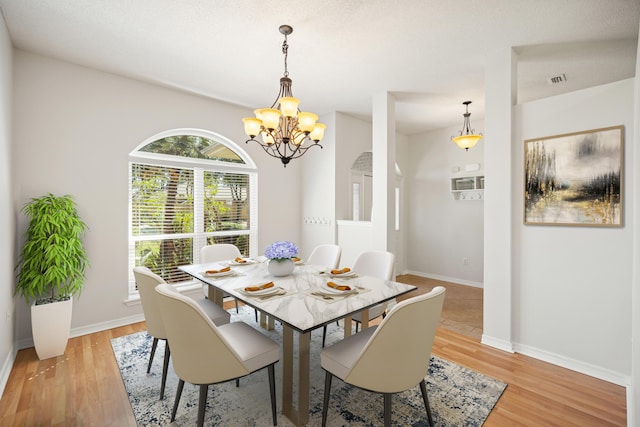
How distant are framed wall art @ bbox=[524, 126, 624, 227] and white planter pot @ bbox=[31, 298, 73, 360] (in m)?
4.28

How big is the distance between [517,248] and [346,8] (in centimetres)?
255

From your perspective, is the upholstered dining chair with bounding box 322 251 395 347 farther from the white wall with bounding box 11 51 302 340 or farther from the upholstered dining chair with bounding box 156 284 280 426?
the white wall with bounding box 11 51 302 340

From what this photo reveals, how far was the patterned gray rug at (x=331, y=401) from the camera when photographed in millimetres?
1815

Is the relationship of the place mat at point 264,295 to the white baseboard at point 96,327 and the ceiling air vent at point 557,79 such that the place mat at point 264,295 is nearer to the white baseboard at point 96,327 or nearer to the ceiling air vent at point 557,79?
the white baseboard at point 96,327

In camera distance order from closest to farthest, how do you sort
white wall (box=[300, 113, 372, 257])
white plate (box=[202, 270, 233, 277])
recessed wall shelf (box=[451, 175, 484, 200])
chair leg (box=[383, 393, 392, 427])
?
chair leg (box=[383, 393, 392, 427]) → white plate (box=[202, 270, 233, 277]) → white wall (box=[300, 113, 372, 257]) → recessed wall shelf (box=[451, 175, 484, 200])

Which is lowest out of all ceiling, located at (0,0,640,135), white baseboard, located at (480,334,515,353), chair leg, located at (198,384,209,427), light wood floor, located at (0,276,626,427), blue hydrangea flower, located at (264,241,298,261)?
light wood floor, located at (0,276,626,427)

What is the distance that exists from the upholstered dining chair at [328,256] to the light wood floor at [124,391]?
128 cm

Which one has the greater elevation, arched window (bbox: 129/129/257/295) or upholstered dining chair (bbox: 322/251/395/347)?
arched window (bbox: 129/129/257/295)

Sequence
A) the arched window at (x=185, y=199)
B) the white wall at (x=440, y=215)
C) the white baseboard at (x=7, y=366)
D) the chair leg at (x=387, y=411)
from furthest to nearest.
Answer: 1. the white wall at (x=440, y=215)
2. the arched window at (x=185, y=199)
3. the white baseboard at (x=7, y=366)
4. the chair leg at (x=387, y=411)

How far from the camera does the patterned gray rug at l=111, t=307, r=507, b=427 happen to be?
1815 mm

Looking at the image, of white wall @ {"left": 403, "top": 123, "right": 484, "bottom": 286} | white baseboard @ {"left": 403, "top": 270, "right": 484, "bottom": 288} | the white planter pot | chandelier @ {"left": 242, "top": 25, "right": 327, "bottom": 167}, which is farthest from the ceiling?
white baseboard @ {"left": 403, "top": 270, "right": 484, "bottom": 288}

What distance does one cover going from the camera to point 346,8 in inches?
84.9

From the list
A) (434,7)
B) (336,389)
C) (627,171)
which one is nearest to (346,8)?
(434,7)

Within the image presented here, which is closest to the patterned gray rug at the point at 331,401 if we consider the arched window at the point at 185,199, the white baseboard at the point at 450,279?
the arched window at the point at 185,199
